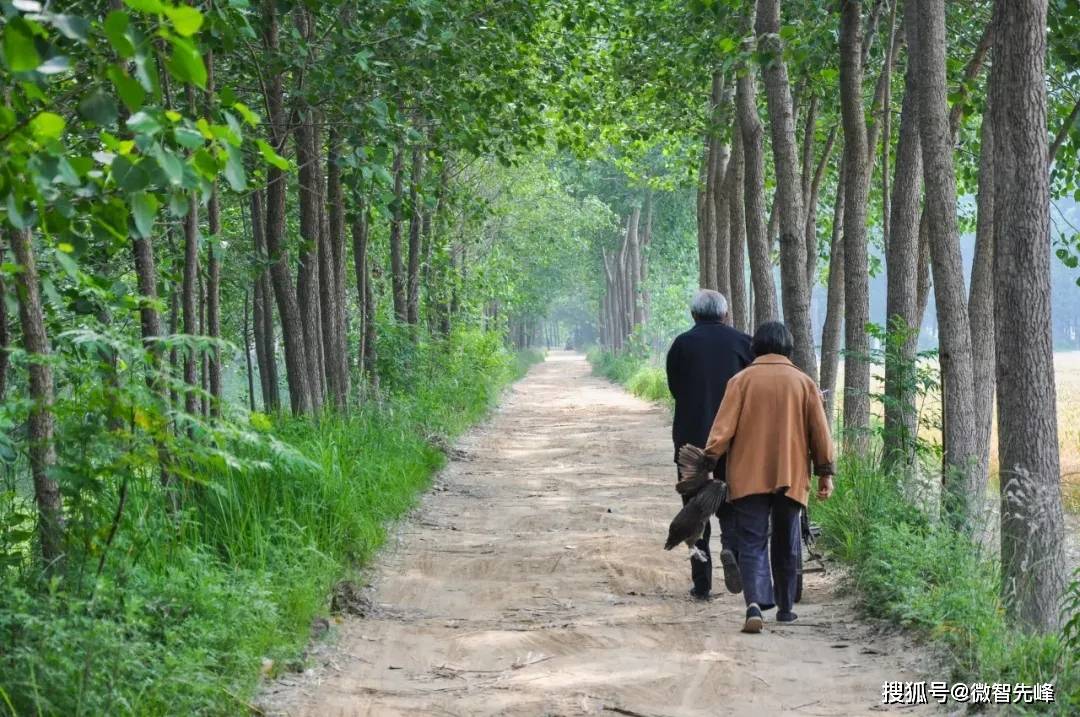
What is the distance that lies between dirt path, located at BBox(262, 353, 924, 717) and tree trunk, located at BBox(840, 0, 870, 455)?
6.87 feet

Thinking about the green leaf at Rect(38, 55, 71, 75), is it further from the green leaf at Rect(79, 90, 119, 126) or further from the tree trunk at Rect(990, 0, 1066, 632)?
the tree trunk at Rect(990, 0, 1066, 632)

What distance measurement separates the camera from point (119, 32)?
139 inches

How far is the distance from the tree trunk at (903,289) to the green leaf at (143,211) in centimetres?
759

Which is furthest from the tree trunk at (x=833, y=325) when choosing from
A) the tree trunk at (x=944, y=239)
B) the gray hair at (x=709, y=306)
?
the gray hair at (x=709, y=306)

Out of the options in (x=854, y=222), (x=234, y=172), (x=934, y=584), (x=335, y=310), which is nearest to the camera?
(x=234, y=172)

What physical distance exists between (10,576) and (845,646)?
4.29m

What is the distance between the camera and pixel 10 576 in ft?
19.8

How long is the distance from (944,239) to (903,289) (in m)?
1.55

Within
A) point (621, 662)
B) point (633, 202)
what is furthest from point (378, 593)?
point (633, 202)

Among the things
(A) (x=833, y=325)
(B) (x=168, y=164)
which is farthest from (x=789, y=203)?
(B) (x=168, y=164)

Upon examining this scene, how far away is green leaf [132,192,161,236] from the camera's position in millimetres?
3951

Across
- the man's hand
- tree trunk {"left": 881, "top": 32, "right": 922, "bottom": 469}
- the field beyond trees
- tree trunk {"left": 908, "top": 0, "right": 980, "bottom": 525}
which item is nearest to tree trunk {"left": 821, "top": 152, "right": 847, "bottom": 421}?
the field beyond trees

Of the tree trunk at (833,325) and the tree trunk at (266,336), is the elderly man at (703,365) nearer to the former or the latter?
the tree trunk at (833,325)

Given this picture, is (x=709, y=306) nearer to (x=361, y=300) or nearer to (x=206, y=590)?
(x=206, y=590)
